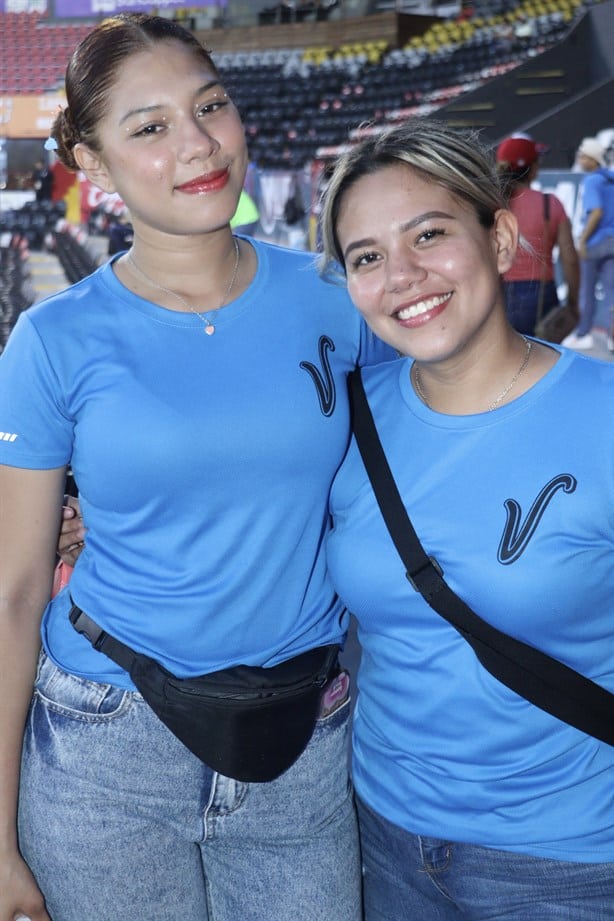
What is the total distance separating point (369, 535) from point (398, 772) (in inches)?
13.1

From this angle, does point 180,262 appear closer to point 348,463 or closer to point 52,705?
point 348,463

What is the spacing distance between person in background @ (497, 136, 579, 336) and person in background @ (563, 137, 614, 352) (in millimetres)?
3177

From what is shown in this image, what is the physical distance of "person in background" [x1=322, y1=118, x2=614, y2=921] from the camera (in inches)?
51.3

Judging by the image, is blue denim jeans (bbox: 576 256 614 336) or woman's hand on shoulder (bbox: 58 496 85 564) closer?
woman's hand on shoulder (bbox: 58 496 85 564)

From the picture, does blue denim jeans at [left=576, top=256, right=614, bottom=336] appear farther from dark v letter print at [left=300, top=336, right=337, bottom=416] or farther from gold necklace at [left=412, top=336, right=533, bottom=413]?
dark v letter print at [left=300, top=336, right=337, bottom=416]

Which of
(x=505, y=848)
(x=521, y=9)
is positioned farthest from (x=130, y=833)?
(x=521, y=9)

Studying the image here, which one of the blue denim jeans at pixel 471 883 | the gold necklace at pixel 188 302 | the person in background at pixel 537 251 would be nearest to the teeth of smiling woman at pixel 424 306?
the gold necklace at pixel 188 302

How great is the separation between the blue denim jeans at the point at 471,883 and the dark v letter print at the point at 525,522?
39 centimetres

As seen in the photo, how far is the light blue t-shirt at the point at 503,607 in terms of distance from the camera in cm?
130

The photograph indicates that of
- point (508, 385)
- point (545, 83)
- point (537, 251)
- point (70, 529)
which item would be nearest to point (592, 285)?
point (537, 251)

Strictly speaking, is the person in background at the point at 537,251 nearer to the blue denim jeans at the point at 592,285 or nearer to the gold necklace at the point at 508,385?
the gold necklace at the point at 508,385

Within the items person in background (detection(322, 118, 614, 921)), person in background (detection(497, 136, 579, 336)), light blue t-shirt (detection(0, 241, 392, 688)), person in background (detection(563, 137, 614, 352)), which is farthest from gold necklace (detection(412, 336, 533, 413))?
person in background (detection(563, 137, 614, 352))

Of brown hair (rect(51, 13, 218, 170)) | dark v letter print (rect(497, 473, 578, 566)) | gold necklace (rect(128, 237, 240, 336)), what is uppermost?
brown hair (rect(51, 13, 218, 170))

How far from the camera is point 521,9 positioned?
18.2 meters
